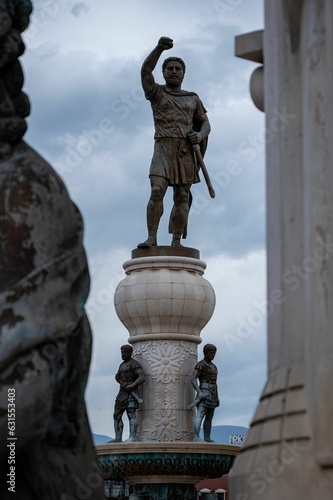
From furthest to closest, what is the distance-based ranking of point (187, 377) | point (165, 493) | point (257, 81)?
point (187, 377) < point (165, 493) < point (257, 81)

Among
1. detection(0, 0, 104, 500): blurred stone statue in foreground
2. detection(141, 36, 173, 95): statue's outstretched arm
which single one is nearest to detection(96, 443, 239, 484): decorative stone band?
detection(141, 36, 173, 95): statue's outstretched arm

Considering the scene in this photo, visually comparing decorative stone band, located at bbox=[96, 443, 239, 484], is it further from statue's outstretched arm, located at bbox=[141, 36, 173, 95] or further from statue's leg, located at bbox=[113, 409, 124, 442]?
statue's outstretched arm, located at bbox=[141, 36, 173, 95]

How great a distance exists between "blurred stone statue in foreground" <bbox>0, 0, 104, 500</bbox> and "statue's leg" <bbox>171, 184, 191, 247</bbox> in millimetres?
18863

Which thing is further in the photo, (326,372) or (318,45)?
(318,45)

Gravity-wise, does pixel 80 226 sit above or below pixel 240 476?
above

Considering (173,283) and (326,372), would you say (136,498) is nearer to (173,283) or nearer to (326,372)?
(173,283)

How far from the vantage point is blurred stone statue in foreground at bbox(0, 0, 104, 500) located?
4148mm

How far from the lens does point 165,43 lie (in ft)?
70.7

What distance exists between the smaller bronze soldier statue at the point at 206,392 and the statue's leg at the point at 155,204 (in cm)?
279

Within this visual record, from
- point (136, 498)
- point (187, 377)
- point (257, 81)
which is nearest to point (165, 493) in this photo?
point (136, 498)

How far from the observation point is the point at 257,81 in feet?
20.2

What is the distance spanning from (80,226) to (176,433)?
17.0 m

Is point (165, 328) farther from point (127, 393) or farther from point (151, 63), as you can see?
point (151, 63)

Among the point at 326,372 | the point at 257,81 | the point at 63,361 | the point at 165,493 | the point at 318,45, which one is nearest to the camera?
the point at 63,361
